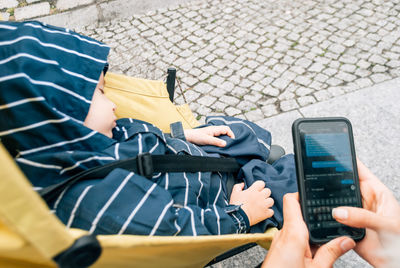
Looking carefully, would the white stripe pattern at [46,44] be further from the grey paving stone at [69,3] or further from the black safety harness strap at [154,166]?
the grey paving stone at [69,3]

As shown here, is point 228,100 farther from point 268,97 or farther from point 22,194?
point 22,194

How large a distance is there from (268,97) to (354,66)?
0.93 m

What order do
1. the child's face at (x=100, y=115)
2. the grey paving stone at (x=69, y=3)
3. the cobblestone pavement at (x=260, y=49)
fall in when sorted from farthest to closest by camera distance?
the grey paving stone at (x=69, y=3)
the cobblestone pavement at (x=260, y=49)
the child's face at (x=100, y=115)

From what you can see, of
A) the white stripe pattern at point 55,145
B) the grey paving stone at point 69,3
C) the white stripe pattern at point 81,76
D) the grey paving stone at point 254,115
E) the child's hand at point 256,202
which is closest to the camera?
the white stripe pattern at point 55,145

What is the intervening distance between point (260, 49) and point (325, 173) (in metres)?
2.59

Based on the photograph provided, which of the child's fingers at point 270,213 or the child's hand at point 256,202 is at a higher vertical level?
the child's hand at point 256,202

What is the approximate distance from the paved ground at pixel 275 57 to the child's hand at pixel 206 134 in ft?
2.76

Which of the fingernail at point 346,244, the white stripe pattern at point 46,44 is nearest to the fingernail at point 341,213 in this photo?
the fingernail at point 346,244

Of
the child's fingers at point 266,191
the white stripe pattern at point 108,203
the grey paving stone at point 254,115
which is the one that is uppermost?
the white stripe pattern at point 108,203

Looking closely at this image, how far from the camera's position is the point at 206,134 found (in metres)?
2.03

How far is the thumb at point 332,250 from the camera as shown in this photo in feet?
4.00

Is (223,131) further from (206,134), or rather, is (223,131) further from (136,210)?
(136,210)

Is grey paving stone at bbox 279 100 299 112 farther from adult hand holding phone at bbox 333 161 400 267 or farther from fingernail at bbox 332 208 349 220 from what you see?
fingernail at bbox 332 208 349 220

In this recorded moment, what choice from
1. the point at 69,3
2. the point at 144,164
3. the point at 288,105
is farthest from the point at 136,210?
the point at 69,3
